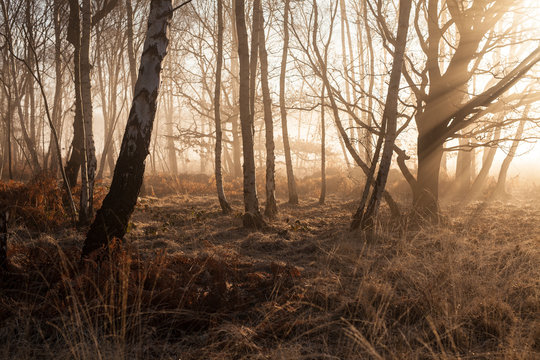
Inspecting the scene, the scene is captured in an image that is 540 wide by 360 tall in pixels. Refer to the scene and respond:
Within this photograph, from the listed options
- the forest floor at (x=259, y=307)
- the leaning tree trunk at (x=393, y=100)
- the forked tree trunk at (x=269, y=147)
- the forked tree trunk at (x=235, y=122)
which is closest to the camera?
the forest floor at (x=259, y=307)

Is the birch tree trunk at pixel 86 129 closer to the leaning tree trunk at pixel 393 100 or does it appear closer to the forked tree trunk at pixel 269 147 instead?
the forked tree trunk at pixel 269 147

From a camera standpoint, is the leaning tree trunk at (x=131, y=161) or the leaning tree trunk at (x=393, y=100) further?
the leaning tree trunk at (x=393, y=100)

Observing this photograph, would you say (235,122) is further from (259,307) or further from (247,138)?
(259,307)

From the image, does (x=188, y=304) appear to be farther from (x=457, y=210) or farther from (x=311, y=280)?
(x=457, y=210)

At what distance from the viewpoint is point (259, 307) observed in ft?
11.7

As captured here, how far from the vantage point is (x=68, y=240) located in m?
5.39

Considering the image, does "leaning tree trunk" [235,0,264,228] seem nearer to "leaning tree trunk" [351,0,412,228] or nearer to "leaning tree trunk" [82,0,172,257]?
"leaning tree trunk" [351,0,412,228]

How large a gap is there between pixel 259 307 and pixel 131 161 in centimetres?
220

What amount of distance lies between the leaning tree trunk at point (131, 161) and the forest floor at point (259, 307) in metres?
0.28

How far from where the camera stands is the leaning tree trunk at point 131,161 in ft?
13.6

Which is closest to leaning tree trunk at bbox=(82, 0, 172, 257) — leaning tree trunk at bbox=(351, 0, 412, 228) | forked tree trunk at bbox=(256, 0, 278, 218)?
leaning tree trunk at bbox=(351, 0, 412, 228)

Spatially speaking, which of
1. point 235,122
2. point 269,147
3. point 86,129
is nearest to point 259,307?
point 86,129

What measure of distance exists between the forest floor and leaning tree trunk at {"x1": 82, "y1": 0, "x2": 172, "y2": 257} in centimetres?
28

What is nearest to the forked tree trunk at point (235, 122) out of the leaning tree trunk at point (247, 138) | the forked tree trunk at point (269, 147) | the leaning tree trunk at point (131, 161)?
the forked tree trunk at point (269, 147)
